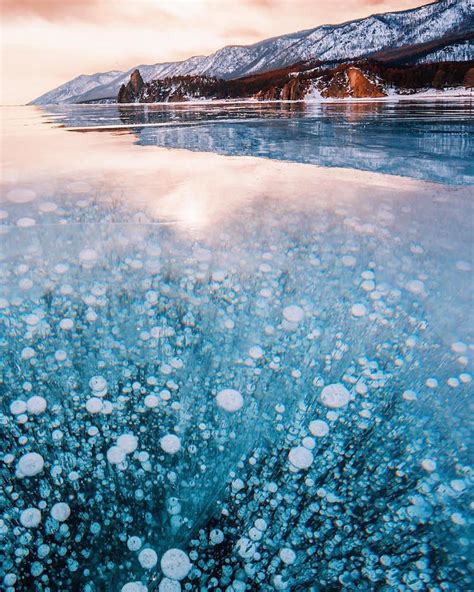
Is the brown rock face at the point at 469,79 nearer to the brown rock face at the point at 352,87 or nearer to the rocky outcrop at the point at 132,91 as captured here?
the brown rock face at the point at 352,87

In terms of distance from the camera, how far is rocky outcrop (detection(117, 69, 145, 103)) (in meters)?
147

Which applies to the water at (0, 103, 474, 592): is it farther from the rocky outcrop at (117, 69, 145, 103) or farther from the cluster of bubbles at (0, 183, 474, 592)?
the rocky outcrop at (117, 69, 145, 103)

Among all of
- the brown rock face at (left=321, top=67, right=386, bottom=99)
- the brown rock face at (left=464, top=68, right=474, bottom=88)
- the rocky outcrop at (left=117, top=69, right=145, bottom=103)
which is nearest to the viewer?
the brown rock face at (left=464, top=68, right=474, bottom=88)

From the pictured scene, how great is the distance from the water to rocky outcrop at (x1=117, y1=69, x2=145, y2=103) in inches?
6542

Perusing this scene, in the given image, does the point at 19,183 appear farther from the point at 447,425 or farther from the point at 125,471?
the point at 447,425

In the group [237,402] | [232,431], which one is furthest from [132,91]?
[232,431]

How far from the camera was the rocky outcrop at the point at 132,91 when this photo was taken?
14682 centimetres

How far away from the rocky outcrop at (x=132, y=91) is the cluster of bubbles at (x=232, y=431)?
167 m

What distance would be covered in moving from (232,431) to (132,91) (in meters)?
176

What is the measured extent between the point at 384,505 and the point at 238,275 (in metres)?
2.30

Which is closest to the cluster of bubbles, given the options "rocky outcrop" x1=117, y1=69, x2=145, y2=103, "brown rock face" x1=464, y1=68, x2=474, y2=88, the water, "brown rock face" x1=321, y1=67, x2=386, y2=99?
the water

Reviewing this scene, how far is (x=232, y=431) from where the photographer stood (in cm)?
203

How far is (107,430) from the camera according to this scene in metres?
2.00

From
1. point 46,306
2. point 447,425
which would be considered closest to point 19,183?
point 46,306
